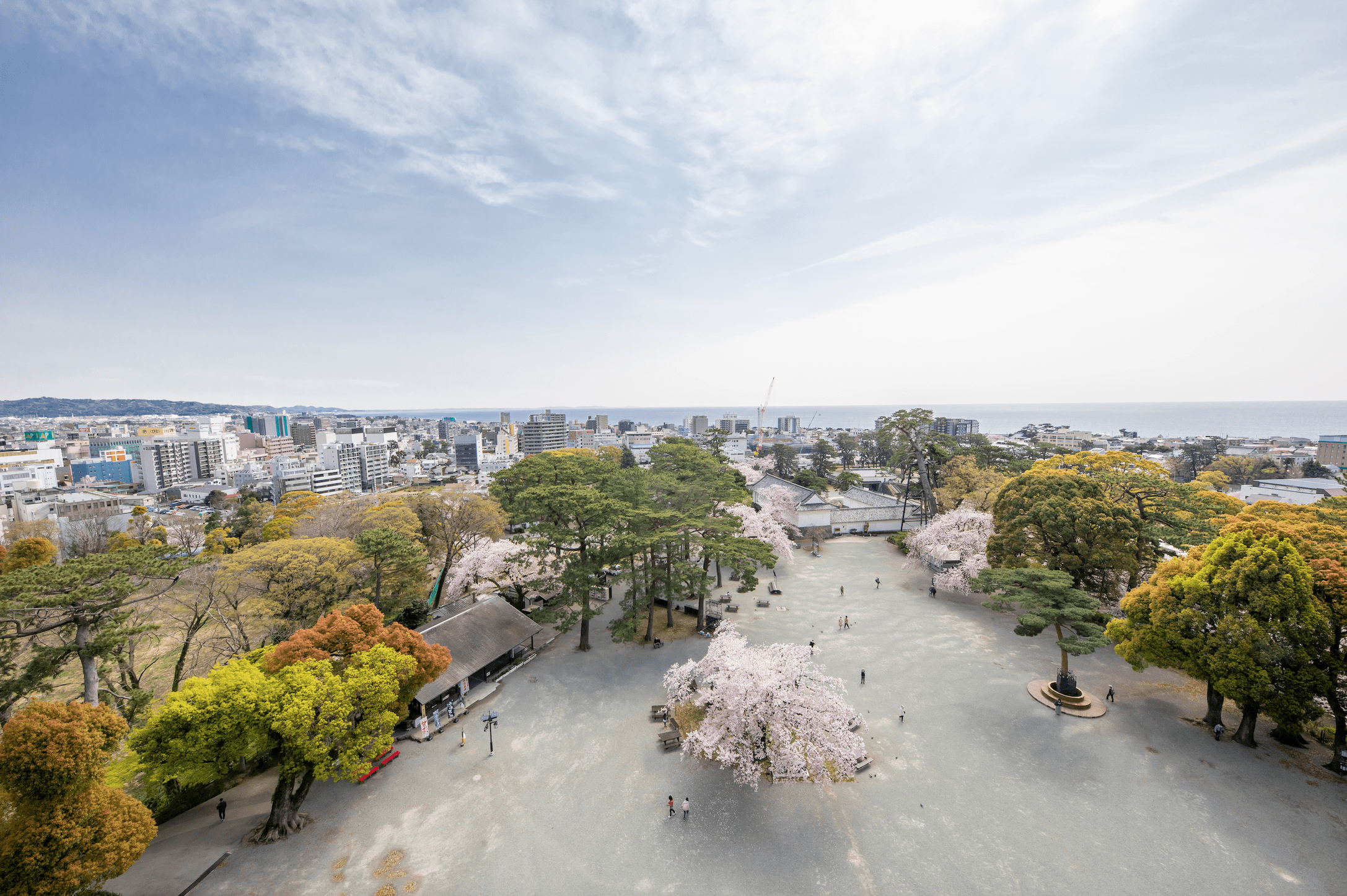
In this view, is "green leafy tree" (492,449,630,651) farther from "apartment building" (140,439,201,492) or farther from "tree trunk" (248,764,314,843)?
"apartment building" (140,439,201,492)

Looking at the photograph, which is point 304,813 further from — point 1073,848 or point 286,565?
point 1073,848

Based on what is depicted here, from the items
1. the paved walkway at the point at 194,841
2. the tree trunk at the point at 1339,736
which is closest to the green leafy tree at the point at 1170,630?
the tree trunk at the point at 1339,736

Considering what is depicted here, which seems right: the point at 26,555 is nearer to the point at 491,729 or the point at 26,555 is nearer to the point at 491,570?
the point at 491,570

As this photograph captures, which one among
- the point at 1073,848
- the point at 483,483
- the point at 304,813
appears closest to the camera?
the point at 1073,848

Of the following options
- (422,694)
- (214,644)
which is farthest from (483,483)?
(422,694)

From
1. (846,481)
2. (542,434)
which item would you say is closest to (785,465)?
(846,481)

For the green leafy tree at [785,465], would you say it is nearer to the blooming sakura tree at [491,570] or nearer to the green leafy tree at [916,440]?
the green leafy tree at [916,440]
